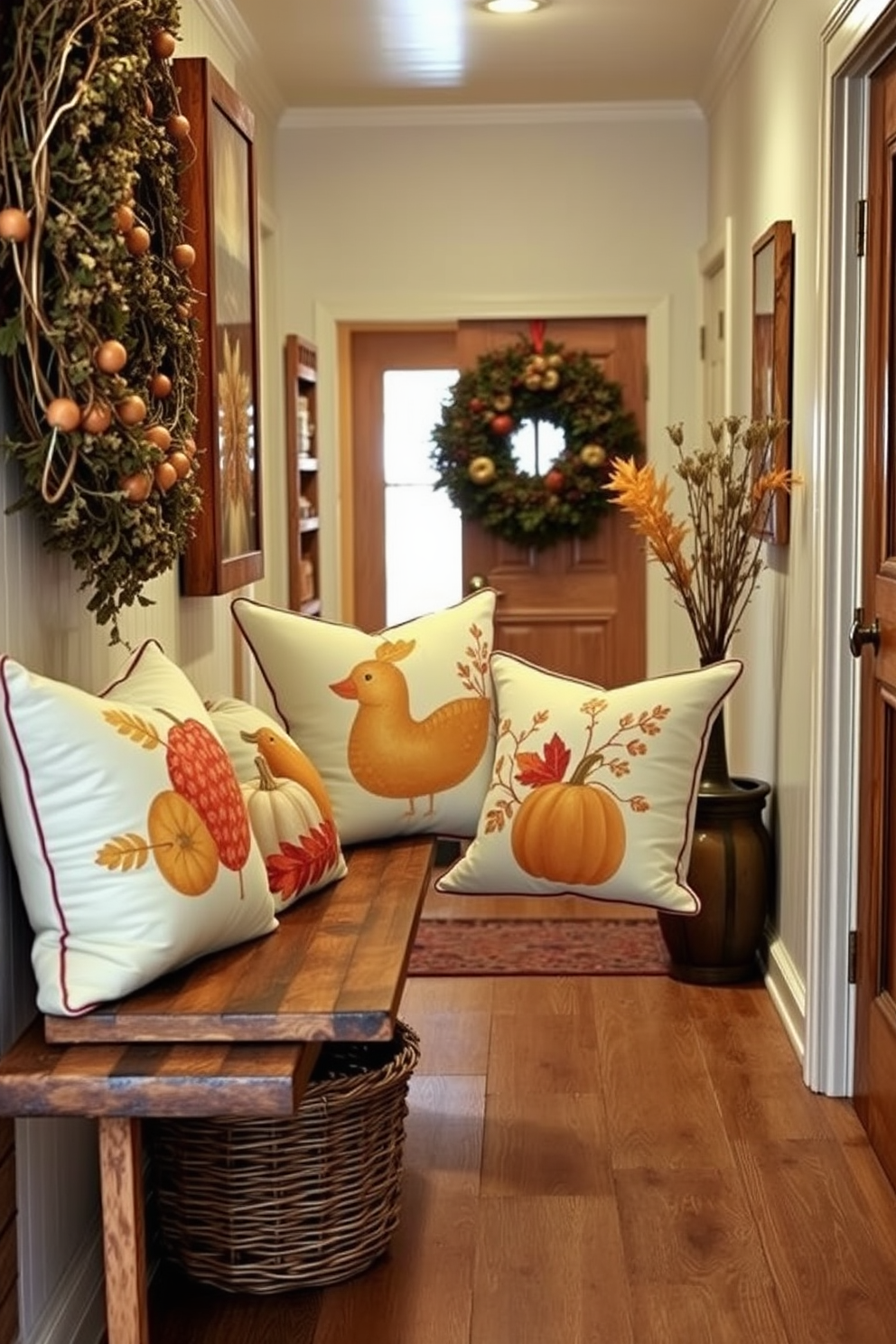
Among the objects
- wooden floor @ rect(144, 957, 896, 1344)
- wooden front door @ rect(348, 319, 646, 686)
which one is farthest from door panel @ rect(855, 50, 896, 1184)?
wooden front door @ rect(348, 319, 646, 686)

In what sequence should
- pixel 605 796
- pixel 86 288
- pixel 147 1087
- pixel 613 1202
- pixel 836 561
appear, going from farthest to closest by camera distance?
1. pixel 836 561
2. pixel 613 1202
3. pixel 605 796
4. pixel 86 288
5. pixel 147 1087

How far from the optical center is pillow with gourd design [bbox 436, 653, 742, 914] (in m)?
2.95

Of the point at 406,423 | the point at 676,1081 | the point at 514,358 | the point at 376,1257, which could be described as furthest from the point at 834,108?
the point at 406,423

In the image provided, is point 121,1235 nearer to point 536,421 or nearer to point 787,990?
point 787,990

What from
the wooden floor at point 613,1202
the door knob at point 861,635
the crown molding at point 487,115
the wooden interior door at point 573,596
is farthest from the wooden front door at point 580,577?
the door knob at point 861,635

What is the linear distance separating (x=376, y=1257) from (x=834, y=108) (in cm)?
229

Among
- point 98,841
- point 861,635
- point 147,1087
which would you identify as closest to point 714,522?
point 861,635

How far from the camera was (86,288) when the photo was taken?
2.18 m

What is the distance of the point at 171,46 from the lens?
2.70 metres

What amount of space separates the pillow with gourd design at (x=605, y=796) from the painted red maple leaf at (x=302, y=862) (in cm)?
Answer: 31

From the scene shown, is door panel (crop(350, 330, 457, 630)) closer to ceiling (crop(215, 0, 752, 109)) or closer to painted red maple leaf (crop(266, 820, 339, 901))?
ceiling (crop(215, 0, 752, 109))

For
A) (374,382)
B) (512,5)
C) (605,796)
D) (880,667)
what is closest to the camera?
(605,796)

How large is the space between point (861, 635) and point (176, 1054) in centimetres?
170

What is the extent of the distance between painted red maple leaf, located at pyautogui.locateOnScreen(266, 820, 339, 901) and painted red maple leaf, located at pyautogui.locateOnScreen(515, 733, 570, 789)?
362mm
